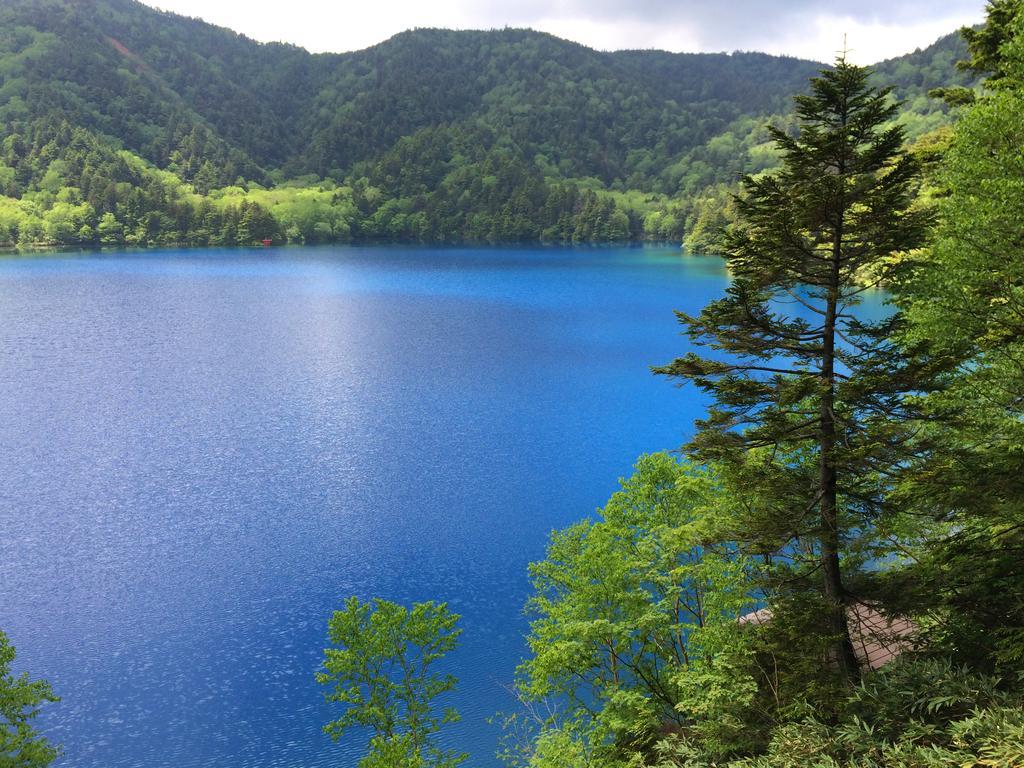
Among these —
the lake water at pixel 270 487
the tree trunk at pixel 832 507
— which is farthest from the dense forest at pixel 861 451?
the lake water at pixel 270 487

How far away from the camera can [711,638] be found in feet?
42.8

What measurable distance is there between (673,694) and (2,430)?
39359 millimetres

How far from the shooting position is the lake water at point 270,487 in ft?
60.9

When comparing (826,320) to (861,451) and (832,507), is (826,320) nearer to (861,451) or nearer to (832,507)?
(861,451)

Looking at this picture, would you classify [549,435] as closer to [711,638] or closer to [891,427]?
[711,638]

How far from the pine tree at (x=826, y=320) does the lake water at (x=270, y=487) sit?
34.7ft

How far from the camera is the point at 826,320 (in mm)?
10039

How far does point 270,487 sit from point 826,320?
88.1 ft

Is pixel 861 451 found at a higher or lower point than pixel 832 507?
higher

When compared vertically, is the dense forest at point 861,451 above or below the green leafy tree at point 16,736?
above

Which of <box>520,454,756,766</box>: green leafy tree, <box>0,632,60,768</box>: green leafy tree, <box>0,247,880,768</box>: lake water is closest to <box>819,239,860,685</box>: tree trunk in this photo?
<box>520,454,756,766</box>: green leafy tree

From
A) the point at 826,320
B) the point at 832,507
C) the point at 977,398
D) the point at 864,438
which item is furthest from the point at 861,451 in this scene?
the point at 977,398

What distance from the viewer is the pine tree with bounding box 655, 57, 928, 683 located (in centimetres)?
931

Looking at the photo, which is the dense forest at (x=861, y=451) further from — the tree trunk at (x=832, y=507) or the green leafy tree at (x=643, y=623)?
the green leafy tree at (x=643, y=623)
